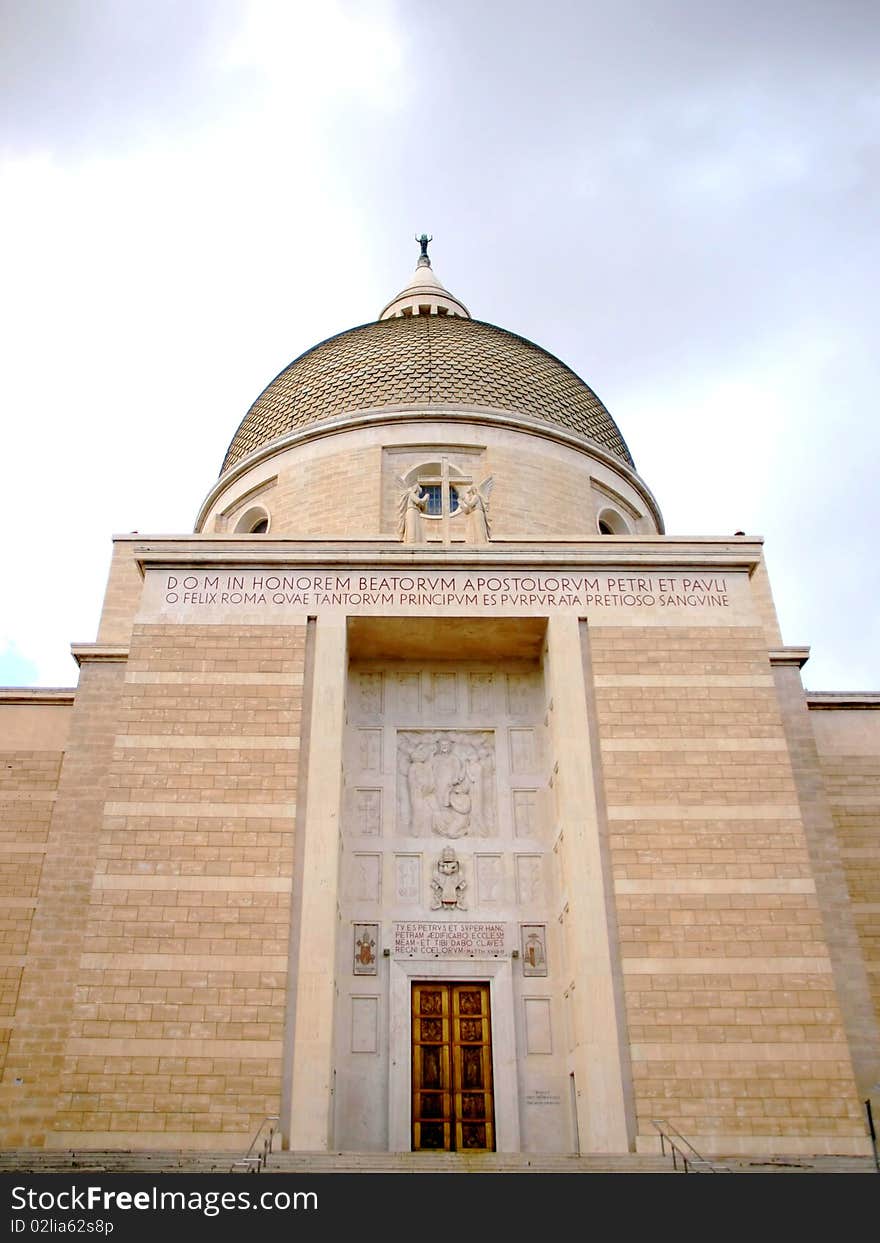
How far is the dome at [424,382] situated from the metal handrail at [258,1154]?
14.4 meters

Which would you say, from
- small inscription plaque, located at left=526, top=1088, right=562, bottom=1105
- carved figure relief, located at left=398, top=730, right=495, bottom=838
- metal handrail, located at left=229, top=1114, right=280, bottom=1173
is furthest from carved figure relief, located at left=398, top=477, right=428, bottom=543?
metal handrail, located at left=229, top=1114, right=280, bottom=1173

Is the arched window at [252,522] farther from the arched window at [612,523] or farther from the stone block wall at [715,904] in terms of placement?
the stone block wall at [715,904]

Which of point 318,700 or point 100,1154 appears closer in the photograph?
point 100,1154

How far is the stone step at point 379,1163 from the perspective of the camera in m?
10.9

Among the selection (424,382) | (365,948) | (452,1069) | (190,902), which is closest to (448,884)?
(365,948)

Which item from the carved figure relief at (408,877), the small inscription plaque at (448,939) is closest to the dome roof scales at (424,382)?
the carved figure relief at (408,877)

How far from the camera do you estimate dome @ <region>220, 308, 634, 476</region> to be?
23.2m

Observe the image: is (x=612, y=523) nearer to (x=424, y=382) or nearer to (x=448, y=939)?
(x=424, y=382)

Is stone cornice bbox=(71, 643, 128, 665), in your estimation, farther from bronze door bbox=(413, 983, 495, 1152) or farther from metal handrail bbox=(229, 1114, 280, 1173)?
metal handrail bbox=(229, 1114, 280, 1173)

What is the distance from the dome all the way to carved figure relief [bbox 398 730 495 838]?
343 inches
